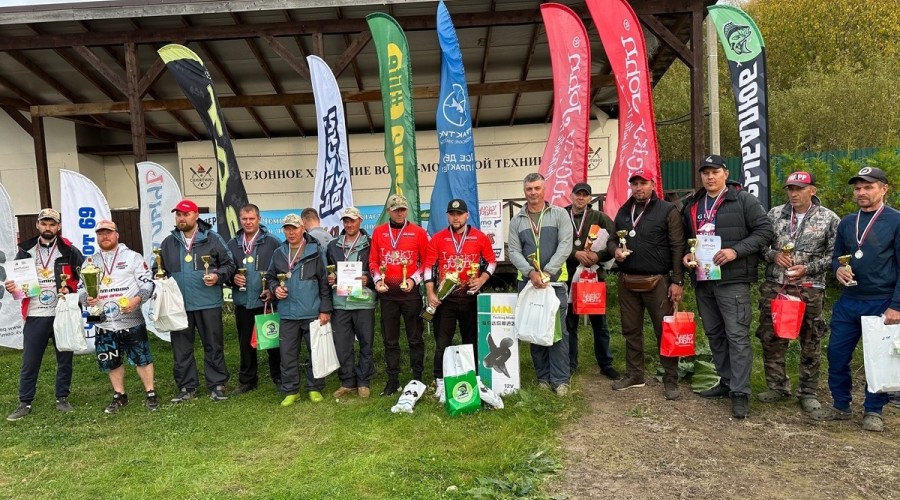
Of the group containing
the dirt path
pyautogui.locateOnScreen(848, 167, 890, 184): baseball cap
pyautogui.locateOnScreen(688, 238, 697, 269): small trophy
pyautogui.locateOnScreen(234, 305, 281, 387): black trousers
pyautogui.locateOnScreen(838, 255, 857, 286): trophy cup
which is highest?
pyautogui.locateOnScreen(848, 167, 890, 184): baseball cap

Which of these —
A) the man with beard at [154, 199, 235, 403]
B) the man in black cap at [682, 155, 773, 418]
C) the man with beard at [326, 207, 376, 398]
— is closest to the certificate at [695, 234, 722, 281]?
the man in black cap at [682, 155, 773, 418]

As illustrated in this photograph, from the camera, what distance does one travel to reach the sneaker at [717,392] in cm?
477

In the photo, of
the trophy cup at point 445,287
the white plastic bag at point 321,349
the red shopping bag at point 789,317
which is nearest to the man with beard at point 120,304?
the white plastic bag at point 321,349

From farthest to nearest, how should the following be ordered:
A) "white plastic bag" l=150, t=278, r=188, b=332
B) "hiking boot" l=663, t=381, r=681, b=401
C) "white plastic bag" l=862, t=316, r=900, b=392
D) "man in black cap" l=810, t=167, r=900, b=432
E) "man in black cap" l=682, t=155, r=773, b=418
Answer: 1. "white plastic bag" l=150, t=278, r=188, b=332
2. "hiking boot" l=663, t=381, r=681, b=401
3. "man in black cap" l=682, t=155, r=773, b=418
4. "man in black cap" l=810, t=167, r=900, b=432
5. "white plastic bag" l=862, t=316, r=900, b=392

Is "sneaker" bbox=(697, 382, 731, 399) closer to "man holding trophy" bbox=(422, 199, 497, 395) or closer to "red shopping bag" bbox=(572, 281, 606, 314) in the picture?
"red shopping bag" bbox=(572, 281, 606, 314)

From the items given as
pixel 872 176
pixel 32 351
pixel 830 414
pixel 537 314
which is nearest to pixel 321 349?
pixel 537 314

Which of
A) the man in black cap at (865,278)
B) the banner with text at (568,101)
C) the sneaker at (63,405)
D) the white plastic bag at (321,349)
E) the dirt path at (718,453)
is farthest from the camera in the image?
the banner with text at (568,101)

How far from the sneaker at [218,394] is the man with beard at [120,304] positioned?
1.52 feet

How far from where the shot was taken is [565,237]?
15.7ft

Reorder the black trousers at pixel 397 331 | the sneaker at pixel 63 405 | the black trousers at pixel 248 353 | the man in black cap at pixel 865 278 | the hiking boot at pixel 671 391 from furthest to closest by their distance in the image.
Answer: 1. the black trousers at pixel 248 353
2. the sneaker at pixel 63 405
3. the black trousers at pixel 397 331
4. the hiking boot at pixel 671 391
5. the man in black cap at pixel 865 278

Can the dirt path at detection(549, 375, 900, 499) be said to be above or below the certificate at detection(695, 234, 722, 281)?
below

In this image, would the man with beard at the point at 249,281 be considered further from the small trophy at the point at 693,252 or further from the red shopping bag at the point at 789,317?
the red shopping bag at the point at 789,317

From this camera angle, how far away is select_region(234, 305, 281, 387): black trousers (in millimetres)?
5406

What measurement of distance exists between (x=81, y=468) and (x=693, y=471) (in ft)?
13.1
